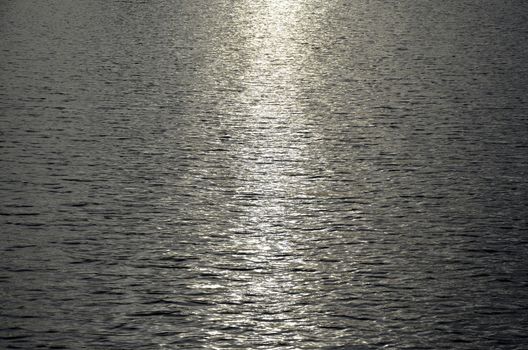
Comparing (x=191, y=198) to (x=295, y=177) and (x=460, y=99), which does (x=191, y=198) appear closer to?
(x=295, y=177)

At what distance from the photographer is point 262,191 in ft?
18.0

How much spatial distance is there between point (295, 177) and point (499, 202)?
3.29ft

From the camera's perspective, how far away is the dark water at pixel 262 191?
12.7ft

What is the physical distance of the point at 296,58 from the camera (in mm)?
9156

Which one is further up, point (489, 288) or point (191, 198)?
point (191, 198)

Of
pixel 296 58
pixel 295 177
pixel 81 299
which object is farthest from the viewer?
pixel 296 58

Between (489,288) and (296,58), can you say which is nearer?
(489,288)

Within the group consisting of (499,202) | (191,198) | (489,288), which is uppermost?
(191,198)

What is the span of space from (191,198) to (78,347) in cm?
186

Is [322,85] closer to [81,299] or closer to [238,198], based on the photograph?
[238,198]

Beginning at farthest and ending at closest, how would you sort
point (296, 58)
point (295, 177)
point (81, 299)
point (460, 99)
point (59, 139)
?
point (296, 58)
point (460, 99)
point (59, 139)
point (295, 177)
point (81, 299)

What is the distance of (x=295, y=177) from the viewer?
574cm

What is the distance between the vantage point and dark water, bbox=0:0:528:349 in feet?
12.7

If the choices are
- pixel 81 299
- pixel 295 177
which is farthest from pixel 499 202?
pixel 81 299
